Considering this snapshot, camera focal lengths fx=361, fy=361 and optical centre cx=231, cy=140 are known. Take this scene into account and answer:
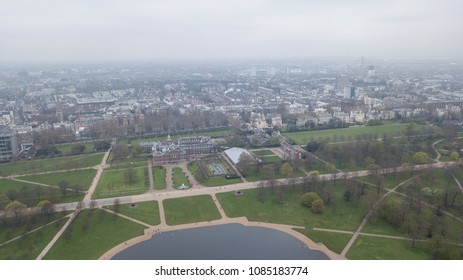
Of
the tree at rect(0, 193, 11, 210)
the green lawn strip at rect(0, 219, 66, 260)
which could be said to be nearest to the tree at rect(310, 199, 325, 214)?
the green lawn strip at rect(0, 219, 66, 260)

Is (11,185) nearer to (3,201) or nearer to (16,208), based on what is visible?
(3,201)

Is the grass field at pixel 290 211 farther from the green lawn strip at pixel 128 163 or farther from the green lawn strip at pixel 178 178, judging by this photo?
the green lawn strip at pixel 128 163

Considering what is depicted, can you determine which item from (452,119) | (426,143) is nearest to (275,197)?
(426,143)

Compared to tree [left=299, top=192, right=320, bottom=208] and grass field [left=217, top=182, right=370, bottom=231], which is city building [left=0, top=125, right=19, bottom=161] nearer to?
grass field [left=217, top=182, right=370, bottom=231]

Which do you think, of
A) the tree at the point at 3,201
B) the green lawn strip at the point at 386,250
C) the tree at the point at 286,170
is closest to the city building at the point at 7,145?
the tree at the point at 3,201

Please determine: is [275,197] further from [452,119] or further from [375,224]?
[452,119]
